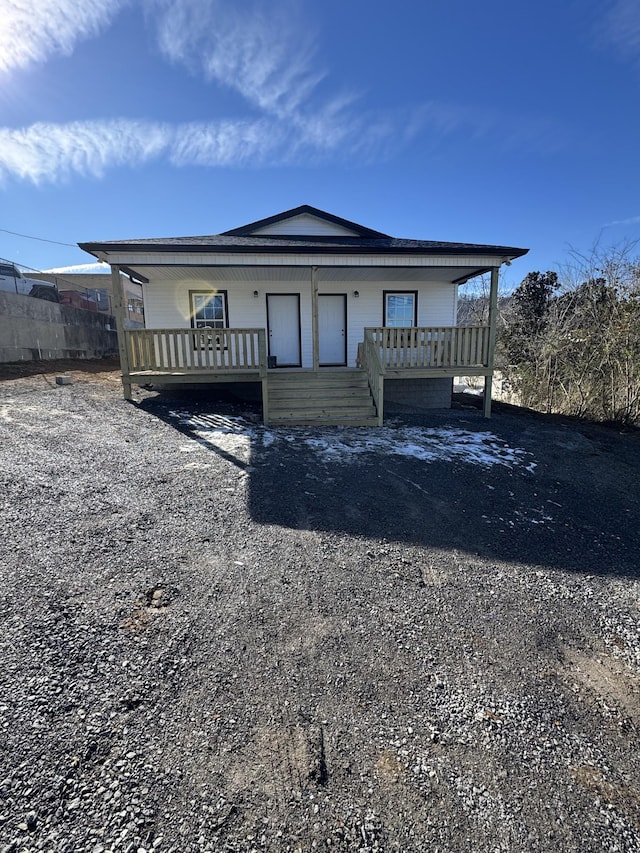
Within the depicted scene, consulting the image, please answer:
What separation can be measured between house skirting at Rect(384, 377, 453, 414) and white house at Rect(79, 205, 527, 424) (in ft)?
0.09

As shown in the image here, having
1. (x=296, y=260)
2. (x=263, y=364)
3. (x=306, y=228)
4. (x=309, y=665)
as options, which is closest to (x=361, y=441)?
(x=263, y=364)

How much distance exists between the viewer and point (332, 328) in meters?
Answer: 11.1

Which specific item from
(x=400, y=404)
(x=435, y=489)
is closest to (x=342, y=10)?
(x=400, y=404)

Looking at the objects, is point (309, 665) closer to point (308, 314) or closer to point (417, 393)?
point (417, 393)

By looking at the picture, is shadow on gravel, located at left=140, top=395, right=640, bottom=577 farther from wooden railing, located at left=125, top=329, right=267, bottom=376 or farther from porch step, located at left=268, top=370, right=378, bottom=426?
wooden railing, located at left=125, top=329, right=267, bottom=376

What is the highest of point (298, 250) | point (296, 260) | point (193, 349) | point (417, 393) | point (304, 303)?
point (298, 250)

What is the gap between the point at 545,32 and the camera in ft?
24.2

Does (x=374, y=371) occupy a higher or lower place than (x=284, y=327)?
lower

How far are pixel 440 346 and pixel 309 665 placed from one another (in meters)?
8.05

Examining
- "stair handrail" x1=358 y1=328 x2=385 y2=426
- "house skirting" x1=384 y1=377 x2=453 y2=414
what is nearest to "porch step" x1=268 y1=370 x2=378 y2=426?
"stair handrail" x1=358 y1=328 x2=385 y2=426

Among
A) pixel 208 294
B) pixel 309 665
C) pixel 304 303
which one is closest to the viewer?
pixel 309 665

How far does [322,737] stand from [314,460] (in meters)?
4.12

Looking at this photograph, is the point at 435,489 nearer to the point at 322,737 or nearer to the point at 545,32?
the point at 322,737

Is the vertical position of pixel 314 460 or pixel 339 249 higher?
pixel 339 249
